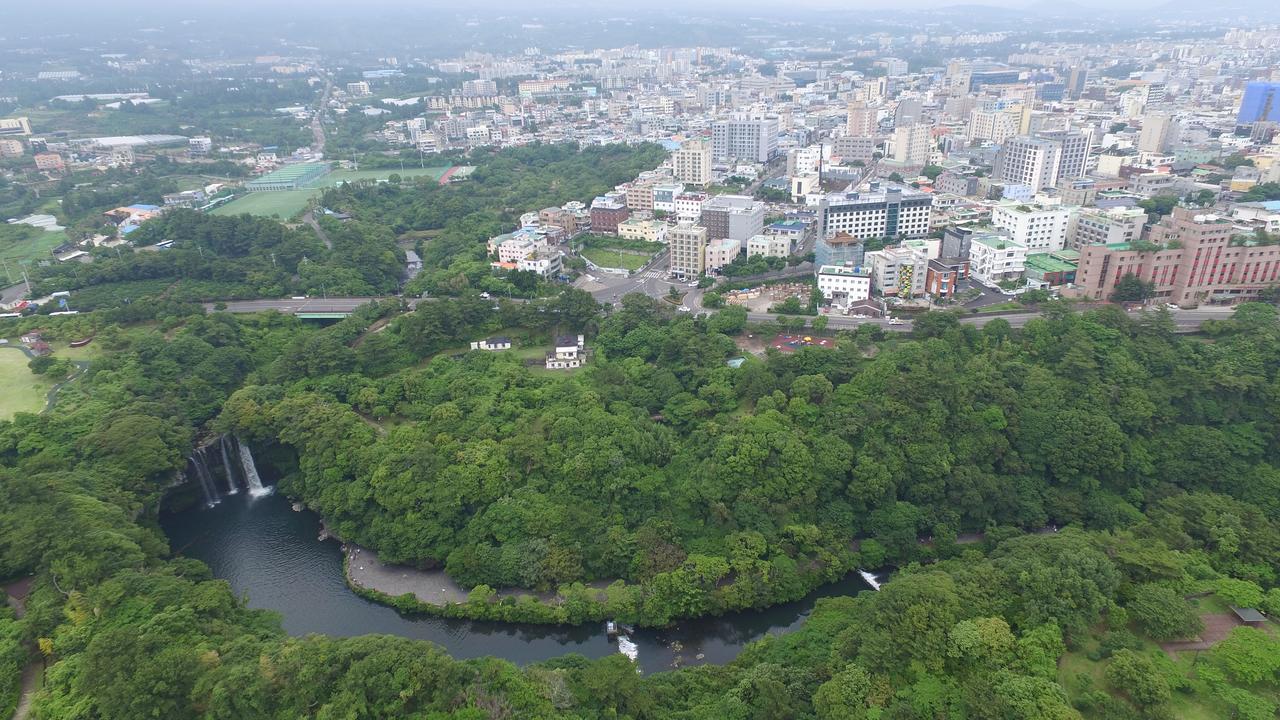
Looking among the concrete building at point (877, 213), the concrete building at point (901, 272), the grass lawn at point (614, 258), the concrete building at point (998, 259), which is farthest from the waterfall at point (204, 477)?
the concrete building at point (998, 259)

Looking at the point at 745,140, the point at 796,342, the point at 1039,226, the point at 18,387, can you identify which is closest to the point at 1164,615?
the point at 796,342

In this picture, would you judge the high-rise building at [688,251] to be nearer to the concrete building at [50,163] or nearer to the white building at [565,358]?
the white building at [565,358]

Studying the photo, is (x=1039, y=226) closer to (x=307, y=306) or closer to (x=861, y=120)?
(x=307, y=306)

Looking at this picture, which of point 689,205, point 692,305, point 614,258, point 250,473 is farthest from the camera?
point 689,205

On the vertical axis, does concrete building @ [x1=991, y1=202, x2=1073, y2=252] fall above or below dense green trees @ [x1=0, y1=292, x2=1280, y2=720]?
above

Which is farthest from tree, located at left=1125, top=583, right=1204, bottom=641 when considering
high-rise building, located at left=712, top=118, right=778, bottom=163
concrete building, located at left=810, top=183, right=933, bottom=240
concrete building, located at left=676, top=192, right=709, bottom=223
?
high-rise building, located at left=712, top=118, right=778, bottom=163

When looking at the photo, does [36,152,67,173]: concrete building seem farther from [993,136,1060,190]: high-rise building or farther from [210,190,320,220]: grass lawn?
[993,136,1060,190]: high-rise building

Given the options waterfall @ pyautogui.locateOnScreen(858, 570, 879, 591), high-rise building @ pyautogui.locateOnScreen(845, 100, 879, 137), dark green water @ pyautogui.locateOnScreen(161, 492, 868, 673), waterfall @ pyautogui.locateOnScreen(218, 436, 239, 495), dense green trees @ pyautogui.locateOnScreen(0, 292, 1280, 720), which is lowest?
dark green water @ pyautogui.locateOnScreen(161, 492, 868, 673)

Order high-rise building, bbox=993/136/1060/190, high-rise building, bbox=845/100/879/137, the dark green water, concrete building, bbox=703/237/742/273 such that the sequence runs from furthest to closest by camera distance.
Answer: high-rise building, bbox=845/100/879/137 < high-rise building, bbox=993/136/1060/190 < concrete building, bbox=703/237/742/273 < the dark green water
